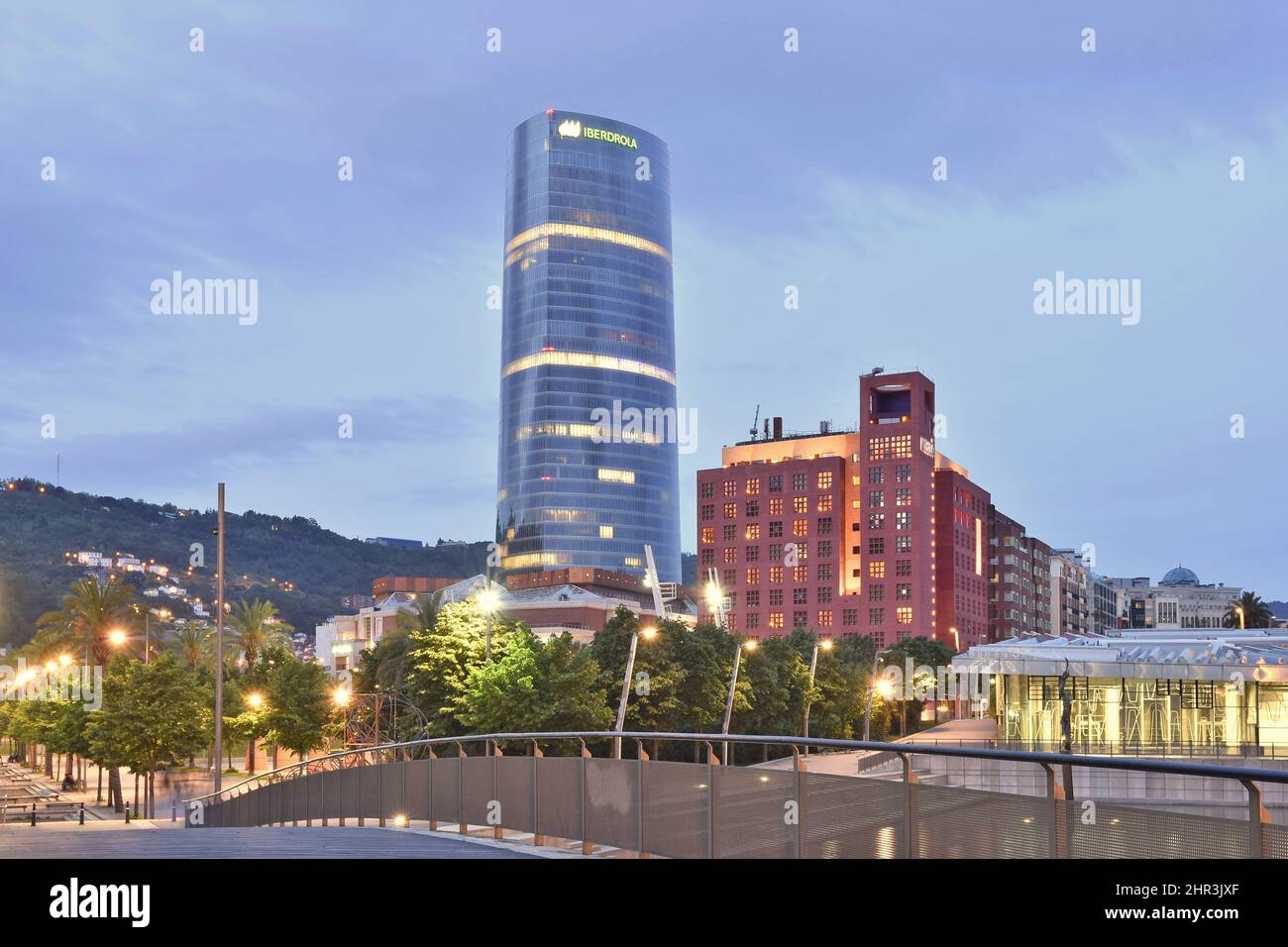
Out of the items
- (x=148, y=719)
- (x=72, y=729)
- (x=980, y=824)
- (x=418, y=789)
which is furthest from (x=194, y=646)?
(x=980, y=824)

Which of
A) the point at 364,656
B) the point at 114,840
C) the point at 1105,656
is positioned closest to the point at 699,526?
the point at 364,656

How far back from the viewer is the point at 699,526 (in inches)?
7830

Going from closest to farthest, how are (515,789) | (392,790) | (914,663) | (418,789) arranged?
1. (515,789)
2. (418,789)
3. (392,790)
4. (914,663)

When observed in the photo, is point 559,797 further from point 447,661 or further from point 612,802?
point 447,661

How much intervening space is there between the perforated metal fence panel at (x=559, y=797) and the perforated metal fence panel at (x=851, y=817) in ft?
16.0

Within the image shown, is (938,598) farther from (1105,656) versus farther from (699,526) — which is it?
(1105,656)

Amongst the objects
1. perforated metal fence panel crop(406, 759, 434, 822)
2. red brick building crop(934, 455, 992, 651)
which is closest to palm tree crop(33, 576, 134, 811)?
perforated metal fence panel crop(406, 759, 434, 822)

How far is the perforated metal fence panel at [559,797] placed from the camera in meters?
16.8

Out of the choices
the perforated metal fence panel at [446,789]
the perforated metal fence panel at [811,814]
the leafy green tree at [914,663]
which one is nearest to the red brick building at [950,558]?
the leafy green tree at [914,663]

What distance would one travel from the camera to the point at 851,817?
11.7 meters

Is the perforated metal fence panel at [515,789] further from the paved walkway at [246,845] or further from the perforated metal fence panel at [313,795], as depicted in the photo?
the perforated metal fence panel at [313,795]

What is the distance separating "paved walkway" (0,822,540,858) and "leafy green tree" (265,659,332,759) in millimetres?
57595

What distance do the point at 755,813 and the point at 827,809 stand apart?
114 cm
